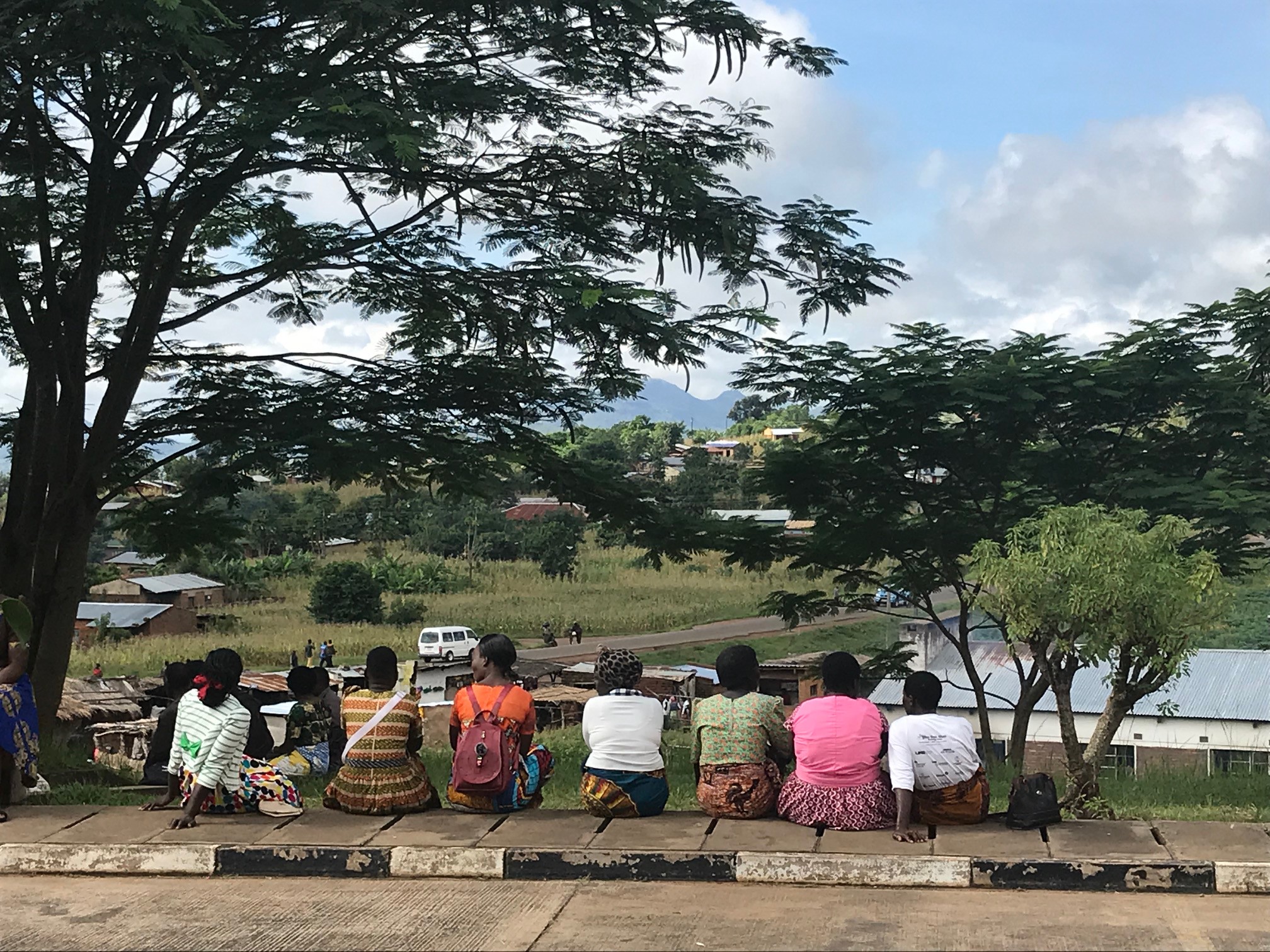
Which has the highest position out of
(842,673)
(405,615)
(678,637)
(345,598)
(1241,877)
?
(345,598)

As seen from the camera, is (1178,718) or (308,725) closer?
(308,725)

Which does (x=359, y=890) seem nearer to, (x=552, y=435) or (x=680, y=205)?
(x=680, y=205)

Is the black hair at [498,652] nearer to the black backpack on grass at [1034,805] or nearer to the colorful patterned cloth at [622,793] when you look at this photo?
the colorful patterned cloth at [622,793]

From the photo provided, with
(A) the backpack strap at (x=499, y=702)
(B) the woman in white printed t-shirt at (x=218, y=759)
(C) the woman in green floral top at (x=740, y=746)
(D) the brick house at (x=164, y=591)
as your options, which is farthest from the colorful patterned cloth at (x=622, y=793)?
(D) the brick house at (x=164, y=591)

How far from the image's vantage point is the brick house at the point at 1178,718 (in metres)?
24.8

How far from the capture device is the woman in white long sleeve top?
23.3ft

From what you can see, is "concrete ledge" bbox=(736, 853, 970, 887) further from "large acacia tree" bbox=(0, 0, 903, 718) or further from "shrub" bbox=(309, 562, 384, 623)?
"shrub" bbox=(309, 562, 384, 623)

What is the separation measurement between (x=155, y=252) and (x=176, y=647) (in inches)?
1206

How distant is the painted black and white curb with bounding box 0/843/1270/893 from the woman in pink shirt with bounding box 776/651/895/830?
573 millimetres

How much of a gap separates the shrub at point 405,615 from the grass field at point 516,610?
39cm

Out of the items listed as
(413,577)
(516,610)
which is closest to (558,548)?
(413,577)

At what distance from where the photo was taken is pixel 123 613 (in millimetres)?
45281

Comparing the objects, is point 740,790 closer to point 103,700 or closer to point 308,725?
point 308,725

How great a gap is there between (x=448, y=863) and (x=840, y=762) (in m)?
2.02
